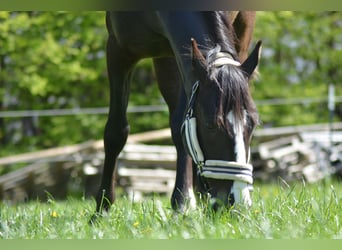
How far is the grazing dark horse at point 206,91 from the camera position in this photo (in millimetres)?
2713

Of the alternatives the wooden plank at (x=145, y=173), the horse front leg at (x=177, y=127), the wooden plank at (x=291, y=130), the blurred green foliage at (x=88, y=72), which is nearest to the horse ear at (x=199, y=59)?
the horse front leg at (x=177, y=127)

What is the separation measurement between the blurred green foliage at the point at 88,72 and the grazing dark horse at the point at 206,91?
8.43m

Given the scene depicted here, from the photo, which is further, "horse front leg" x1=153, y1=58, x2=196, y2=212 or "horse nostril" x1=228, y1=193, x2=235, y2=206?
"horse front leg" x1=153, y1=58, x2=196, y2=212

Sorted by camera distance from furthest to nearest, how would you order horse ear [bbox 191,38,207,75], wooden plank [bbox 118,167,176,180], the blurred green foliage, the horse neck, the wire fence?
the blurred green foliage, the wire fence, wooden plank [bbox 118,167,176,180], the horse neck, horse ear [bbox 191,38,207,75]

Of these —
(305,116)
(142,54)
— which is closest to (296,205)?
(142,54)

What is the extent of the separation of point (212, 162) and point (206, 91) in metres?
0.33

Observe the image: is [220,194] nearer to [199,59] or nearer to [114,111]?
[199,59]

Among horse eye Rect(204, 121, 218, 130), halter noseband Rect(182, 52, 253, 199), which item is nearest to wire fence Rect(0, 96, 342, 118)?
halter noseband Rect(182, 52, 253, 199)

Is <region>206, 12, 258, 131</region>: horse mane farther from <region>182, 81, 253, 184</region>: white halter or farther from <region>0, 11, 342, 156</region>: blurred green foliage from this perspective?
<region>0, 11, 342, 156</region>: blurred green foliage

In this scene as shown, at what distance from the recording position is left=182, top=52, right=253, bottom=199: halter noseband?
2684mm

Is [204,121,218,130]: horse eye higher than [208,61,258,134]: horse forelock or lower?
lower

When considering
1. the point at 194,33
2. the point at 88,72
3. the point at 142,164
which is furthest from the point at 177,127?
the point at 88,72

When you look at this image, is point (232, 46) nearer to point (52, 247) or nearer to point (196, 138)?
point (196, 138)

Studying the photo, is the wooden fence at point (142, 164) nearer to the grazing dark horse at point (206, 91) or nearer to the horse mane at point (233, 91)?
the grazing dark horse at point (206, 91)
